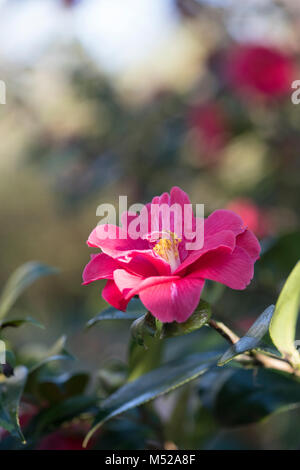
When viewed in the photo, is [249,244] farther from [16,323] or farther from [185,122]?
[185,122]

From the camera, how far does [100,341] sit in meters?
2.73

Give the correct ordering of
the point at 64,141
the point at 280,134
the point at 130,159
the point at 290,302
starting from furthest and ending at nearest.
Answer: the point at 64,141 < the point at 130,159 < the point at 280,134 < the point at 290,302

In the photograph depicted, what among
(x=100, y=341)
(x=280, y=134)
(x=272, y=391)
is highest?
(x=280, y=134)

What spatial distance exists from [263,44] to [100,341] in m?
1.67

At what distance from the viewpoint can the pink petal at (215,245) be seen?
438mm

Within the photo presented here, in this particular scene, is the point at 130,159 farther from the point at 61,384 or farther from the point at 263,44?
the point at 61,384

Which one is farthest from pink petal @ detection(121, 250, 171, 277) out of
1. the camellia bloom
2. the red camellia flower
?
the red camellia flower

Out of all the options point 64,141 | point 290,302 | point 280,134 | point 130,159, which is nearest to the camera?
point 290,302

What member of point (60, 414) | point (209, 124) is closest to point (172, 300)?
point (60, 414)

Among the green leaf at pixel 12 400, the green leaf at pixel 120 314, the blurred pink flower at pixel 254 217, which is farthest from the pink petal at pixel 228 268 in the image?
the blurred pink flower at pixel 254 217

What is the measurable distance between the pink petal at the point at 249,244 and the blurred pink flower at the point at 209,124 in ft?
4.24

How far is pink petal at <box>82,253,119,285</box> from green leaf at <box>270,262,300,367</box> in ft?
0.48

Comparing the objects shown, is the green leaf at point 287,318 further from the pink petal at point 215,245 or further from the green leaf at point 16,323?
the green leaf at point 16,323

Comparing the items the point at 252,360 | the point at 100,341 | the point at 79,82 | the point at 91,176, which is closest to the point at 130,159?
the point at 91,176
